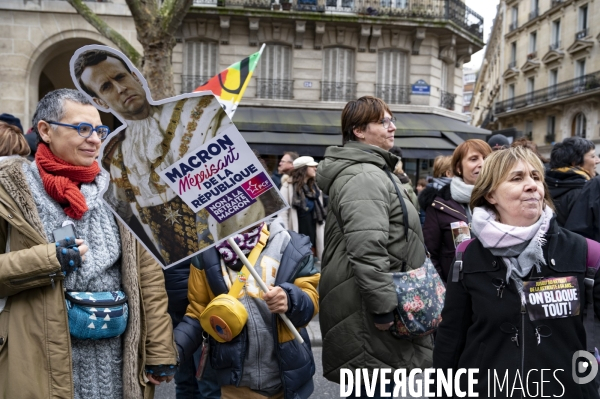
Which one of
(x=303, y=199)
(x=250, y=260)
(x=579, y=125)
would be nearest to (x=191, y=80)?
(x=303, y=199)

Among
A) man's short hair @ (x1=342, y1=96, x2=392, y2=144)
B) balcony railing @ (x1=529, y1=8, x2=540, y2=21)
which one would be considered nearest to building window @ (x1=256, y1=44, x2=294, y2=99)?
man's short hair @ (x1=342, y1=96, x2=392, y2=144)

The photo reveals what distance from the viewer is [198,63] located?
56.2ft

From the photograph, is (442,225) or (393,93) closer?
(442,225)

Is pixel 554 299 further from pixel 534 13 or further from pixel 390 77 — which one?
pixel 534 13

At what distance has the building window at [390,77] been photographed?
58.1 feet

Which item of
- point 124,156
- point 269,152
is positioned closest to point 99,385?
point 124,156

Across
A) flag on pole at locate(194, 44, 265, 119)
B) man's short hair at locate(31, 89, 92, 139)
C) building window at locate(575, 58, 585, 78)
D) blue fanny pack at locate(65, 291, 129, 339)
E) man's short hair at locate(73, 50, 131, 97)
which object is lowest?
blue fanny pack at locate(65, 291, 129, 339)

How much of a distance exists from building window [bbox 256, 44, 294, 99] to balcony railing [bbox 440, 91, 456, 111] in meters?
5.56

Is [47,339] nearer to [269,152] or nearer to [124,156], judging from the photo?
[124,156]

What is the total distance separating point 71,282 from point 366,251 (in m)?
1.39

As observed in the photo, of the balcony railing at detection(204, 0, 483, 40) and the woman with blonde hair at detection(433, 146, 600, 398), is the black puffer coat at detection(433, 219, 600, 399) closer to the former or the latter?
the woman with blonde hair at detection(433, 146, 600, 398)

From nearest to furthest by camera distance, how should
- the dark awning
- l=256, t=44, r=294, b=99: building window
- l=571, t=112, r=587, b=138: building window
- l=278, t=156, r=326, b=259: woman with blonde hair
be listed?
l=278, t=156, r=326, b=259: woman with blonde hair, the dark awning, l=256, t=44, r=294, b=99: building window, l=571, t=112, r=587, b=138: building window

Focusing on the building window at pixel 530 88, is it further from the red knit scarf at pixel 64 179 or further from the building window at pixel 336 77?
the red knit scarf at pixel 64 179

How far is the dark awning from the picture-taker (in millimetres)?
14812
